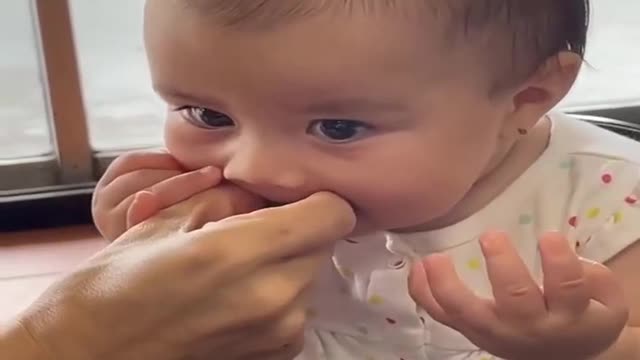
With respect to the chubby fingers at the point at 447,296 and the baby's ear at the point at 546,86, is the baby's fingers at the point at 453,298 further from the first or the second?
the baby's ear at the point at 546,86

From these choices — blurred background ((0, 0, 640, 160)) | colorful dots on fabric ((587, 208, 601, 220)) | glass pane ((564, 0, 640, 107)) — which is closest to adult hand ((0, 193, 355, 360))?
colorful dots on fabric ((587, 208, 601, 220))

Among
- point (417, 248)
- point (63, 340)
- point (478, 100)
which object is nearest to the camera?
point (63, 340)

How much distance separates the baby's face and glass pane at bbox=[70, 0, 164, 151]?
0.76m

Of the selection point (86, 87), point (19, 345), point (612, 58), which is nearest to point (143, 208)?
point (19, 345)

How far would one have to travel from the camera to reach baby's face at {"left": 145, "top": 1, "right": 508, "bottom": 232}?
2.35 feet

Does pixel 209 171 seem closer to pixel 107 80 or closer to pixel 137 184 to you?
pixel 137 184

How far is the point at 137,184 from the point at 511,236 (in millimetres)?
258

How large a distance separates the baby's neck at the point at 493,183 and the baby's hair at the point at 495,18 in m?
0.09

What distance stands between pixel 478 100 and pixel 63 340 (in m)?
0.28

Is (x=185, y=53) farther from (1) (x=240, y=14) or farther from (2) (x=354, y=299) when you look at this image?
(2) (x=354, y=299)

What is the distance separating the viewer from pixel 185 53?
742 millimetres

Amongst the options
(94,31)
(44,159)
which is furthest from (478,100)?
(94,31)

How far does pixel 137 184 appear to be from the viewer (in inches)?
33.0

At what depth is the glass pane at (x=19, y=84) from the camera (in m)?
1.49
